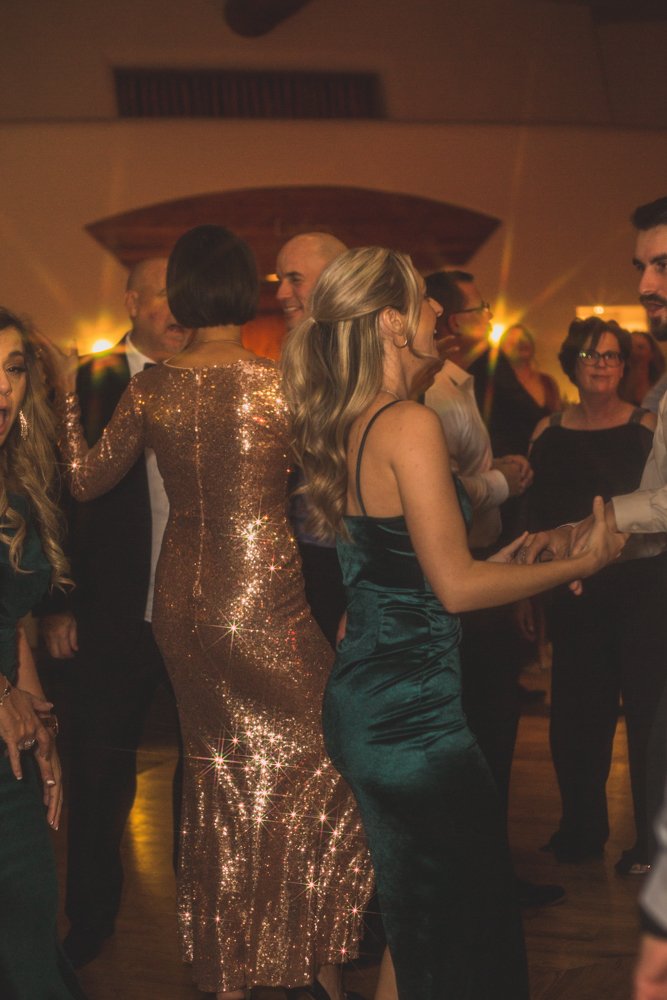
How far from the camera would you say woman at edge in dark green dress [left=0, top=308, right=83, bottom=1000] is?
6.09ft

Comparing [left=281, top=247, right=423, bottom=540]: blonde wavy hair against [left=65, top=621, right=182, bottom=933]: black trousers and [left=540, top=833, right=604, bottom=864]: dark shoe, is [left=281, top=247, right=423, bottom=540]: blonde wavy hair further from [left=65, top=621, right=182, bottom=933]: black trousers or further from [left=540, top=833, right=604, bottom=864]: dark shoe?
[left=540, top=833, right=604, bottom=864]: dark shoe

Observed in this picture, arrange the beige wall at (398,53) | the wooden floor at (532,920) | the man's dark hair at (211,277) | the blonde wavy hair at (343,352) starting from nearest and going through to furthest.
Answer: the blonde wavy hair at (343,352) < the man's dark hair at (211,277) < the wooden floor at (532,920) < the beige wall at (398,53)

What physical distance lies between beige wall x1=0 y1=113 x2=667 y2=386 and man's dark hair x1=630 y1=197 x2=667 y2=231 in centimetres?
595

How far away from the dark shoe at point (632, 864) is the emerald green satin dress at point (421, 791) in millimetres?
1619

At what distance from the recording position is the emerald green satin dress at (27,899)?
1837mm

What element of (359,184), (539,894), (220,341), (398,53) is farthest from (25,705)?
(398,53)

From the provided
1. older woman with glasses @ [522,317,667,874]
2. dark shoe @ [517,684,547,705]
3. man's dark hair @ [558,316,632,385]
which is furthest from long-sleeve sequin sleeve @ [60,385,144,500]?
dark shoe @ [517,684,547,705]

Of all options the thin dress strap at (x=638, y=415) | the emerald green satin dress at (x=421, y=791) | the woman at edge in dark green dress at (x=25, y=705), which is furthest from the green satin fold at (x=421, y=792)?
the thin dress strap at (x=638, y=415)

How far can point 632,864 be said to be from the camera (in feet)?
11.7

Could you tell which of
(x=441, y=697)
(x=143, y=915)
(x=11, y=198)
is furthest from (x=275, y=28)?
(x=441, y=697)

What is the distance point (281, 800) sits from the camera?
269cm

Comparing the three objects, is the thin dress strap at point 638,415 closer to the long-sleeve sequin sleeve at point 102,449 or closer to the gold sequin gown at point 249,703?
the gold sequin gown at point 249,703

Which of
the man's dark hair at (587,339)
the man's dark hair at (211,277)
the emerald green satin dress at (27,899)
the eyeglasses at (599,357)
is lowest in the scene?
the emerald green satin dress at (27,899)

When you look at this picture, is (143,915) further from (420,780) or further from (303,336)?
→ (303,336)
